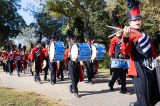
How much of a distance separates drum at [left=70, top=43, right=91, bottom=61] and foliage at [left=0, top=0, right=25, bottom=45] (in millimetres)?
47957

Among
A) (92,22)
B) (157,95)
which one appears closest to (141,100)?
(157,95)

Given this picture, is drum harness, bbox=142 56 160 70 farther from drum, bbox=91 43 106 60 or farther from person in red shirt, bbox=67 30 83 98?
drum, bbox=91 43 106 60

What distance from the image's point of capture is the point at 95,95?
42.3ft

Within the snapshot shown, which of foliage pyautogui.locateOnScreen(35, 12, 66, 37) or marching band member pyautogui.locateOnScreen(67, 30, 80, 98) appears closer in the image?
marching band member pyautogui.locateOnScreen(67, 30, 80, 98)

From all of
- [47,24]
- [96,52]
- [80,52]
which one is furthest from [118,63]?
[47,24]

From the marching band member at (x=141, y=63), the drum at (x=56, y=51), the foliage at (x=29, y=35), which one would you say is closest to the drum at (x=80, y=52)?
the drum at (x=56, y=51)

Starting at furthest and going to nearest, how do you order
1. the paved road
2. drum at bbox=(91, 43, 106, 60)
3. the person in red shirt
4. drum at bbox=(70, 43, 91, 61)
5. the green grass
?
drum at bbox=(91, 43, 106, 60) < drum at bbox=(70, 43, 91, 61) < the person in red shirt < the paved road < the green grass

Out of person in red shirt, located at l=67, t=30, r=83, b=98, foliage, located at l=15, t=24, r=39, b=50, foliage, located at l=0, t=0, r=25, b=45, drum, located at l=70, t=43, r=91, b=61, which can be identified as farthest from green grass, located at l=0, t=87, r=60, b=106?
foliage, located at l=15, t=24, r=39, b=50

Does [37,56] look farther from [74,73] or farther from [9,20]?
[9,20]

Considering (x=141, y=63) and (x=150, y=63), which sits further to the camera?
(x=141, y=63)

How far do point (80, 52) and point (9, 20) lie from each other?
165 feet

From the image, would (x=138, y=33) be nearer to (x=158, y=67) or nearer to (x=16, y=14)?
(x=158, y=67)

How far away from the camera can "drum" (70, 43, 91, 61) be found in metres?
13.4

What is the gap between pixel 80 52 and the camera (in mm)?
13859
